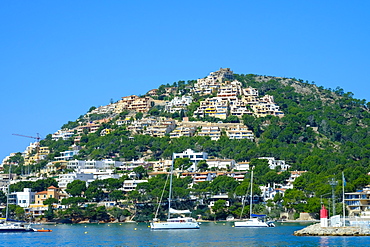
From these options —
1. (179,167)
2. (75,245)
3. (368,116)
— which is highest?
(368,116)

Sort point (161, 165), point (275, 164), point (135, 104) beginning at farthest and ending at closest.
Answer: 1. point (135, 104)
2. point (161, 165)
3. point (275, 164)

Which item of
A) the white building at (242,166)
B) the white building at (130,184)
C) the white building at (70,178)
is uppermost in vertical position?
the white building at (242,166)

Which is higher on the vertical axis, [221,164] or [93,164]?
[93,164]

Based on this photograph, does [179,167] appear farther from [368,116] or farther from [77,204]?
[368,116]

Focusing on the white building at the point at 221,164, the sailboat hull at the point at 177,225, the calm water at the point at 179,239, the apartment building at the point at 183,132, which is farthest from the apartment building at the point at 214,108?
the calm water at the point at 179,239

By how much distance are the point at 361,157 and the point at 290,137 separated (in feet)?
54.3

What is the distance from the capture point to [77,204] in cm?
10788

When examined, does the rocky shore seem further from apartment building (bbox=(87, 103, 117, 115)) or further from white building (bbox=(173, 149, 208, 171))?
apartment building (bbox=(87, 103, 117, 115))

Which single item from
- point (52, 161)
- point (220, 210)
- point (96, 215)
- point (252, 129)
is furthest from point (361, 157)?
point (52, 161)

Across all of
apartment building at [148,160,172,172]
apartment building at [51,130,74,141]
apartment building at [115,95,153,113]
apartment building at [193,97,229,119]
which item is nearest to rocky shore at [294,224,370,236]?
apartment building at [148,160,172,172]

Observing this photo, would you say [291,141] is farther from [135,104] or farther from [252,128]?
[135,104]

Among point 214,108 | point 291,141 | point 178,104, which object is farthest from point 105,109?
point 291,141

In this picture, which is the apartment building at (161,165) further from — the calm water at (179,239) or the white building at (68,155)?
the calm water at (179,239)

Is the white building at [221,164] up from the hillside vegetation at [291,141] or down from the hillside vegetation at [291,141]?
down
